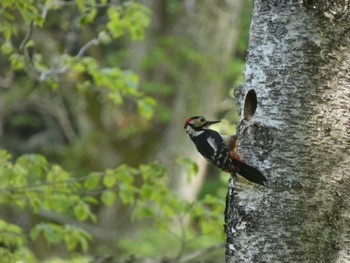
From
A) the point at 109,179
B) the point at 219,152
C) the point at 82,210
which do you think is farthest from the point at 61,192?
the point at 219,152

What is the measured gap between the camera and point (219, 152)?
3.43 m

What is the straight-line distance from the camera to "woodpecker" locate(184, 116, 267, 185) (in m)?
2.77

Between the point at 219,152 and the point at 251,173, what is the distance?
0.67 metres

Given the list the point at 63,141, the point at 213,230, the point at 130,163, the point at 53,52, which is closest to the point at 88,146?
the point at 130,163

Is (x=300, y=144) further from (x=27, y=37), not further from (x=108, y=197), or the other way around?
(x=27, y=37)

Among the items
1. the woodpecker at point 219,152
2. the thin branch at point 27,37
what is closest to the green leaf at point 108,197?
the woodpecker at point 219,152

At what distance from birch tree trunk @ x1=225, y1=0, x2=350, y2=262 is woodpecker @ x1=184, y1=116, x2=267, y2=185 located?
37mm

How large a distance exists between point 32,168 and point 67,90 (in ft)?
19.5

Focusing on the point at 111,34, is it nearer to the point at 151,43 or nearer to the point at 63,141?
the point at 151,43

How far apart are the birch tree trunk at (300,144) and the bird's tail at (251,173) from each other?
2 centimetres

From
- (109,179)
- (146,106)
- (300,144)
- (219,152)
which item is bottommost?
(109,179)

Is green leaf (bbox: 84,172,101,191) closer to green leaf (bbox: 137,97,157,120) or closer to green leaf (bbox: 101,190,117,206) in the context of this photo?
green leaf (bbox: 101,190,117,206)

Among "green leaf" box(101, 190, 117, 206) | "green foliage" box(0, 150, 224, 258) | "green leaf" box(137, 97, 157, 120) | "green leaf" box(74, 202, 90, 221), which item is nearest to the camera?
"green foliage" box(0, 150, 224, 258)

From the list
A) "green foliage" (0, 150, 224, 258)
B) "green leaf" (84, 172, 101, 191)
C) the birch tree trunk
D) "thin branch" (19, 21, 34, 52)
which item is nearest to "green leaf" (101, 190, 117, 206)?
"green foliage" (0, 150, 224, 258)
